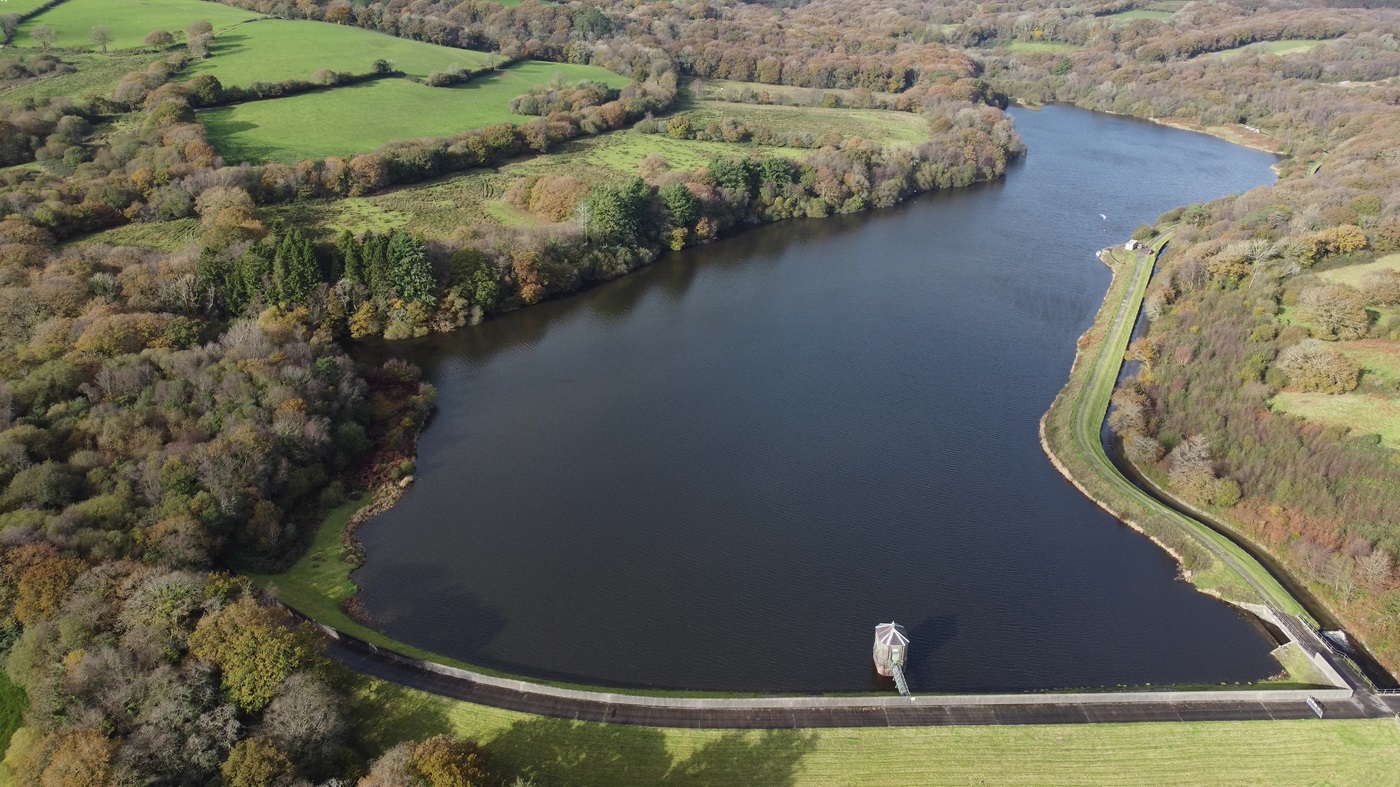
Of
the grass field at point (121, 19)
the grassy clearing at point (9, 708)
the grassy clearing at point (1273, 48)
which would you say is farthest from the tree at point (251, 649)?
→ the grassy clearing at point (1273, 48)

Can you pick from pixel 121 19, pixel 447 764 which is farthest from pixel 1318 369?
pixel 121 19

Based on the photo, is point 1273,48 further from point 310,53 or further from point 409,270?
point 409,270

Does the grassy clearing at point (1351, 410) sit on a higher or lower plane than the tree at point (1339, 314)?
lower

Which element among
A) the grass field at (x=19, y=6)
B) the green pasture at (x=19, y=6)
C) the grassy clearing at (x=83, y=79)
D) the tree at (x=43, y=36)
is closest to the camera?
the grassy clearing at (x=83, y=79)

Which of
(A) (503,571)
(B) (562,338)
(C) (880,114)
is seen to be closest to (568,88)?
(C) (880,114)

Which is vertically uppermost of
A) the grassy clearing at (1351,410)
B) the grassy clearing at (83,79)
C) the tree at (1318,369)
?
the grassy clearing at (83,79)

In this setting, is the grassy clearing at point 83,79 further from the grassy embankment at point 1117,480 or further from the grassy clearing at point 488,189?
the grassy embankment at point 1117,480

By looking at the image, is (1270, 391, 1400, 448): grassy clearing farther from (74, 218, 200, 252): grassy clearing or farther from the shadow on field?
(74, 218, 200, 252): grassy clearing
